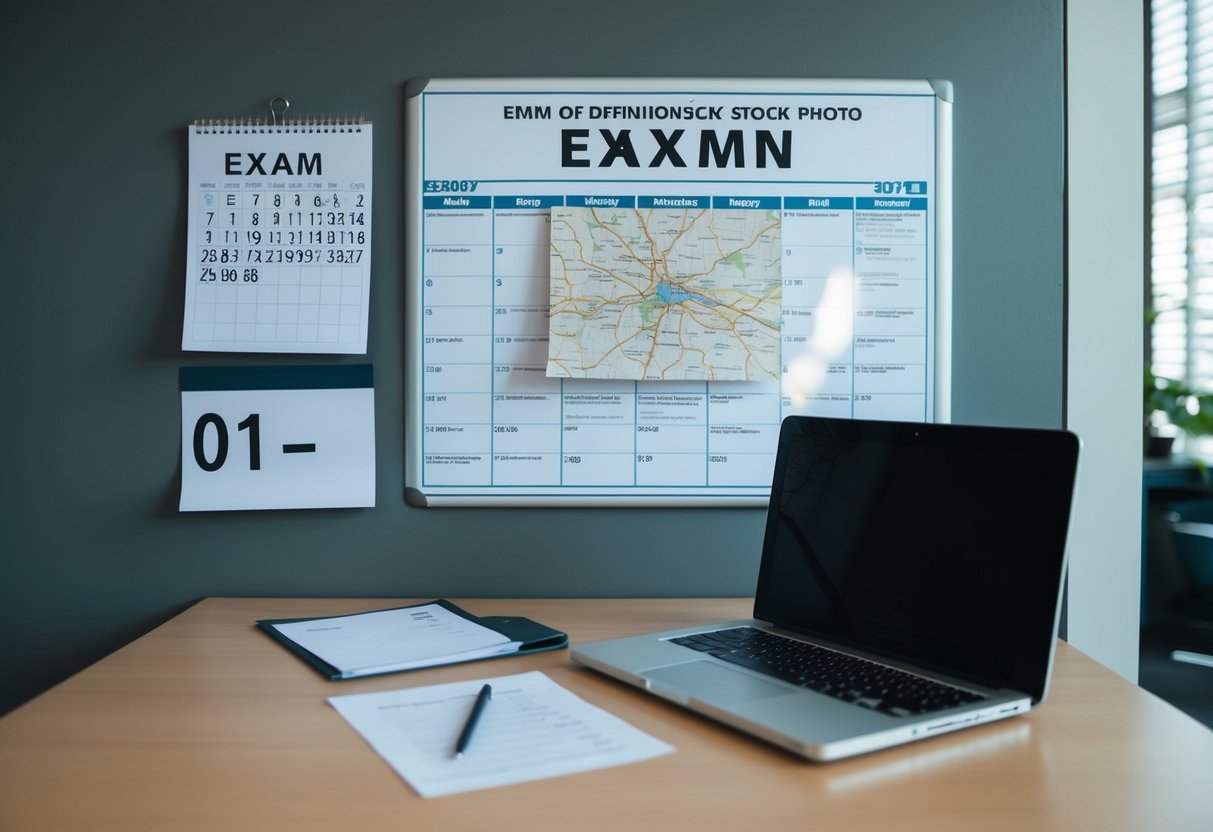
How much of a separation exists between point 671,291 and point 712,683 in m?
0.61

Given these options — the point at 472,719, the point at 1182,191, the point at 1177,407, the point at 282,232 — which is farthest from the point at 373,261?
the point at 1182,191

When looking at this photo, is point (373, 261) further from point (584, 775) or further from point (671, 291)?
point (584, 775)

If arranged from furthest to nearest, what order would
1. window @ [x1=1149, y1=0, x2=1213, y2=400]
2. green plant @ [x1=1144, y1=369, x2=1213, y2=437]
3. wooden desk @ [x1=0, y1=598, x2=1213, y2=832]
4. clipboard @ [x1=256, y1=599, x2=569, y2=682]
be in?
window @ [x1=1149, y1=0, x2=1213, y2=400], green plant @ [x1=1144, y1=369, x2=1213, y2=437], clipboard @ [x1=256, y1=599, x2=569, y2=682], wooden desk @ [x1=0, y1=598, x2=1213, y2=832]

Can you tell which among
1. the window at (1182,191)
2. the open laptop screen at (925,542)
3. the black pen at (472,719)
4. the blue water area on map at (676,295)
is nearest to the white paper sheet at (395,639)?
the black pen at (472,719)

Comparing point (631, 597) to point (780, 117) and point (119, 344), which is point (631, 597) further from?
point (119, 344)

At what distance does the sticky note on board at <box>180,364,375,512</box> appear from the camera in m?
1.35

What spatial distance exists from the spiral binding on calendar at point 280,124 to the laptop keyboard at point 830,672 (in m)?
0.85

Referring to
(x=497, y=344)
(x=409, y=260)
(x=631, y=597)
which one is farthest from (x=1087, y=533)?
(x=409, y=260)

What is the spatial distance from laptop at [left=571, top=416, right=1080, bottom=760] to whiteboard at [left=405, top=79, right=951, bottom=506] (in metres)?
0.21

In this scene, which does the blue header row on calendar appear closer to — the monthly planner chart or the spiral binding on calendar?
the monthly planner chart

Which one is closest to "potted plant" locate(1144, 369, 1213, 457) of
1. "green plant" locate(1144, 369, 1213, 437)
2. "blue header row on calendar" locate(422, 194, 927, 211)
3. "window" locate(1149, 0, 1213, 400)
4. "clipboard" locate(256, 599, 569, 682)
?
"green plant" locate(1144, 369, 1213, 437)

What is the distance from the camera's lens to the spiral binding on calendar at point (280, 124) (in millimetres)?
1344

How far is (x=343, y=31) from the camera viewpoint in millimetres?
1346

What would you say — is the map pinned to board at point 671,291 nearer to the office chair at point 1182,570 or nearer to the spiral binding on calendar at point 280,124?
the spiral binding on calendar at point 280,124
